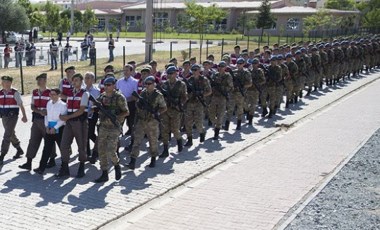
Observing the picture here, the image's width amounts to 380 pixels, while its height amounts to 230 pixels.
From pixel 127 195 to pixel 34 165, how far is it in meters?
2.45

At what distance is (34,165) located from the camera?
920cm

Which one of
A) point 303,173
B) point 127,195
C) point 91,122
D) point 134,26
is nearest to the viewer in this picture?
point 127,195

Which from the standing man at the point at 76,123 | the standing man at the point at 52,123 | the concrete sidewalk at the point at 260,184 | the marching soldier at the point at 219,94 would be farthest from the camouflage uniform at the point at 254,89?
the standing man at the point at 52,123

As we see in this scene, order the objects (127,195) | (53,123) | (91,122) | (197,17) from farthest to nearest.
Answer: (197,17) < (91,122) < (53,123) < (127,195)

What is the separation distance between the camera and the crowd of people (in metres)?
8.26

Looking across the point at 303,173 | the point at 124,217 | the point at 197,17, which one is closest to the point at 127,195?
the point at 124,217

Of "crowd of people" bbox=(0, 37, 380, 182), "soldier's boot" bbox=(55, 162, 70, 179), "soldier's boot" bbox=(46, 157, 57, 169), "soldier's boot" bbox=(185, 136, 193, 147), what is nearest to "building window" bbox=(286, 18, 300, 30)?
"crowd of people" bbox=(0, 37, 380, 182)

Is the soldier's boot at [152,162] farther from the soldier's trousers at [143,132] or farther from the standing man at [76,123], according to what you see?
the standing man at [76,123]

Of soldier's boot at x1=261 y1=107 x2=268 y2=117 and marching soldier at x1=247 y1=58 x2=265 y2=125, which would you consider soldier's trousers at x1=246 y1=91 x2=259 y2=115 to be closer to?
marching soldier at x1=247 y1=58 x2=265 y2=125

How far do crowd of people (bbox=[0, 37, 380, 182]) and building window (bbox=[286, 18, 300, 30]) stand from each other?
1969 inches

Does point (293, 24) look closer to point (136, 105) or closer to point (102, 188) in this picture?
point (136, 105)

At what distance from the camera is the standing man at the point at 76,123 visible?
8.25m

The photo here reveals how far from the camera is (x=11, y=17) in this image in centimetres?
5156

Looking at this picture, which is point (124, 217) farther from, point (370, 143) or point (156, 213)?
point (370, 143)
